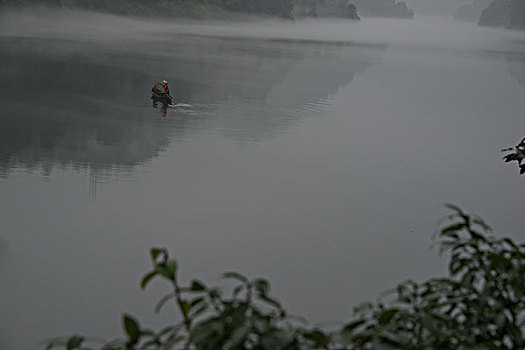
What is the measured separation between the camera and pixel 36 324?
12.6 feet

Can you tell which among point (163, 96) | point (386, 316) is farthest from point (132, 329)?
point (163, 96)

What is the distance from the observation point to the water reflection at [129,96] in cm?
807

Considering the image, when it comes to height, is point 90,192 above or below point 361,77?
below

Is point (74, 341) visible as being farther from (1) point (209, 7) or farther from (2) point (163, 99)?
(1) point (209, 7)

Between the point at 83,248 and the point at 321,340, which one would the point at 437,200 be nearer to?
the point at 83,248

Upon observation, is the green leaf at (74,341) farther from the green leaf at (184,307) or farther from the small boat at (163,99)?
the small boat at (163,99)

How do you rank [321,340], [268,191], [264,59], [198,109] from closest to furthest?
[321,340]
[268,191]
[198,109]
[264,59]

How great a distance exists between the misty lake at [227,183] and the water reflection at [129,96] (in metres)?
0.05

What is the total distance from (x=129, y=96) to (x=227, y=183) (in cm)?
A: 577

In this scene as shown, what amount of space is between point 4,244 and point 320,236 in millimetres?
2171

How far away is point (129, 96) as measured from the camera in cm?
1226

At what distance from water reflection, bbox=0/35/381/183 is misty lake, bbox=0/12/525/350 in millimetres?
50

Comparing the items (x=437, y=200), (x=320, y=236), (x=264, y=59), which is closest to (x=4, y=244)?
(x=320, y=236)

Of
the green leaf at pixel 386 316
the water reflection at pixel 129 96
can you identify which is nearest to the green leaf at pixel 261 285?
the green leaf at pixel 386 316
